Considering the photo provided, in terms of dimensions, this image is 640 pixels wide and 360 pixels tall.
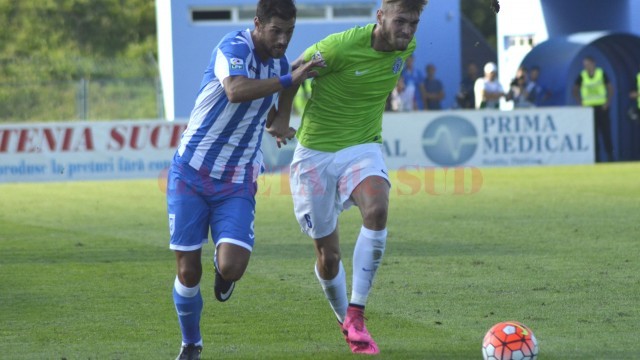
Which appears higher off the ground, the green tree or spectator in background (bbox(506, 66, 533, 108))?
the green tree

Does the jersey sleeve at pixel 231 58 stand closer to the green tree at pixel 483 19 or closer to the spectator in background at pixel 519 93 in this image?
the spectator in background at pixel 519 93

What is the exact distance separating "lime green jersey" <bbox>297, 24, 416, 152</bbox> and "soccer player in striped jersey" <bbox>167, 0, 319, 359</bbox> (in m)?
0.55

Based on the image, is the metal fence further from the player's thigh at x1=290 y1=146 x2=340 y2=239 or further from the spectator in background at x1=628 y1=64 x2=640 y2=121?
the player's thigh at x1=290 y1=146 x2=340 y2=239

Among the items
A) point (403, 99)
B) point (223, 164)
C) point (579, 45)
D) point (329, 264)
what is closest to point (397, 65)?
point (329, 264)

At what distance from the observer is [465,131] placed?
78.3 feet

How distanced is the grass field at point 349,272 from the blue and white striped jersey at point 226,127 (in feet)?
3.50

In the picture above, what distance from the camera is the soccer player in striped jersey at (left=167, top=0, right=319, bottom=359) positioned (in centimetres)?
677

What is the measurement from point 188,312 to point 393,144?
55.8 feet

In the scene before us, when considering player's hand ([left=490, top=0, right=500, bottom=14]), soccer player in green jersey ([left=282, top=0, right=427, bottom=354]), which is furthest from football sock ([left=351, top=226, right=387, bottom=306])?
player's hand ([left=490, top=0, right=500, bottom=14])

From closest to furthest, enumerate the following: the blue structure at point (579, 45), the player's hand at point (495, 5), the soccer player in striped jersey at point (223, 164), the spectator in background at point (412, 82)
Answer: the soccer player in striped jersey at point (223, 164) < the player's hand at point (495, 5) < the spectator in background at point (412, 82) < the blue structure at point (579, 45)

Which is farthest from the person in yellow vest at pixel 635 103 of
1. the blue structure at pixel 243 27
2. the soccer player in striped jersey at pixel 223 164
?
the soccer player in striped jersey at pixel 223 164

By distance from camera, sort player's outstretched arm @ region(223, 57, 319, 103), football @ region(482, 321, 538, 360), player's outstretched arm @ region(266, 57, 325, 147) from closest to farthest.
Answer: football @ region(482, 321, 538, 360)
player's outstretched arm @ region(223, 57, 319, 103)
player's outstretched arm @ region(266, 57, 325, 147)

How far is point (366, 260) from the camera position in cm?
741

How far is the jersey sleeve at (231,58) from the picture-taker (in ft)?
22.0
